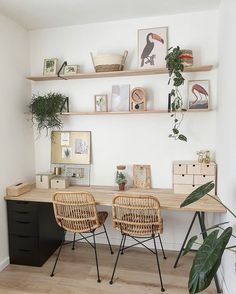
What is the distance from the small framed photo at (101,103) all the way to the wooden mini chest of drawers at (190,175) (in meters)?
0.97

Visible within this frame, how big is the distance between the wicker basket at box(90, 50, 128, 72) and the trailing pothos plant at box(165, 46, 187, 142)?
1.63 feet

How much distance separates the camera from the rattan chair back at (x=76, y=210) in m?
2.32

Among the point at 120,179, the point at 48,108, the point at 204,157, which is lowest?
the point at 120,179

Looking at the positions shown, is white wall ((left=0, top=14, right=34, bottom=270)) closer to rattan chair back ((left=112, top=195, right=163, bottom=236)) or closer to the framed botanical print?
the framed botanical print

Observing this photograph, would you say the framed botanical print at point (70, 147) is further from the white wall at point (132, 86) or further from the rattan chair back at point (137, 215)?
the rattan chair back at point (137, 215)

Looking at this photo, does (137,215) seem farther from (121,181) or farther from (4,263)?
(4,263)

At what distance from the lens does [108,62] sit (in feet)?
Answer: 8.74

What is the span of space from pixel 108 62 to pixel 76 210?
1509 millimetres

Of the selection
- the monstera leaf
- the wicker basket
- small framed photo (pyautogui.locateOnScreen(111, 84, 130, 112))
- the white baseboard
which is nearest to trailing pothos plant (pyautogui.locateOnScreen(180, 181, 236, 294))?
the monstera leaf

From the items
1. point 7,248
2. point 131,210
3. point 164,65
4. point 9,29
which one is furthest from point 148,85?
point 7,248

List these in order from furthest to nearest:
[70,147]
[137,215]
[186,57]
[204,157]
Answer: [70,147], [204,157], [186,57], [137,215]

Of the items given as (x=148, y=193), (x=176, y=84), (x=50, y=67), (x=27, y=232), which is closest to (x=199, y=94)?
(x=176, y=84)

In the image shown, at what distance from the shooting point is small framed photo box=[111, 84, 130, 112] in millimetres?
2863

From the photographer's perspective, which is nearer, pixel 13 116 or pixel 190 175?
pixel 190 175
